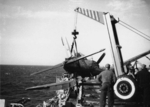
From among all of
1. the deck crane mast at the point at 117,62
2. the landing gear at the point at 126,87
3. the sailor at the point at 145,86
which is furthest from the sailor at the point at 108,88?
the sailor at the point at 145,86

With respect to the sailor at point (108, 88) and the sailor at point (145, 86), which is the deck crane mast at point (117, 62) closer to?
the sailor at point (108, 88)

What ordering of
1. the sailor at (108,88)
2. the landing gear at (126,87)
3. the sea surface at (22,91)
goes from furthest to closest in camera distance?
1. the sea surface at (22,91)
2. the sailor at (108,88)
3. the landing gear at (126,87)

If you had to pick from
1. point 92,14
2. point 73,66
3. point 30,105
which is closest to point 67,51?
point 73,66

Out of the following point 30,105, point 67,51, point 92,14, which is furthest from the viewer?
point 30,105

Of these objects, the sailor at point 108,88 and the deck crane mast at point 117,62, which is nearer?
the deck crane mast at point 117,62

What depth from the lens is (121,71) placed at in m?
4.59

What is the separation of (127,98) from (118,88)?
0.40 meters

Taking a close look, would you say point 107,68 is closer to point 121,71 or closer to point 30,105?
point 121,71

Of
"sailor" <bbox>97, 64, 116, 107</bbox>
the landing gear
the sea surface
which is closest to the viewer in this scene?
the landing gear

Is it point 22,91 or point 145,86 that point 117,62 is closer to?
point 145,86

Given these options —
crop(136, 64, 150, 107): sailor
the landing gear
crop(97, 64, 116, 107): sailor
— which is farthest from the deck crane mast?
crop(136, 64, 150, 107): sailor

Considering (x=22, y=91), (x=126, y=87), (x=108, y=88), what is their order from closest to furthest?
(x=126, y=87)
(x=108, y=88)
(x=22, y=91)

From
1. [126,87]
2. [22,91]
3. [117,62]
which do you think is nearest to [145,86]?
[126,87]

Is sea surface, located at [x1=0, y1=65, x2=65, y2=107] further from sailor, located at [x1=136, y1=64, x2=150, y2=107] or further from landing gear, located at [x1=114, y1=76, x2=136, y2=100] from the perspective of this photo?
sailor, located at [x1=136, y1=64, x2=150, y2=107]
